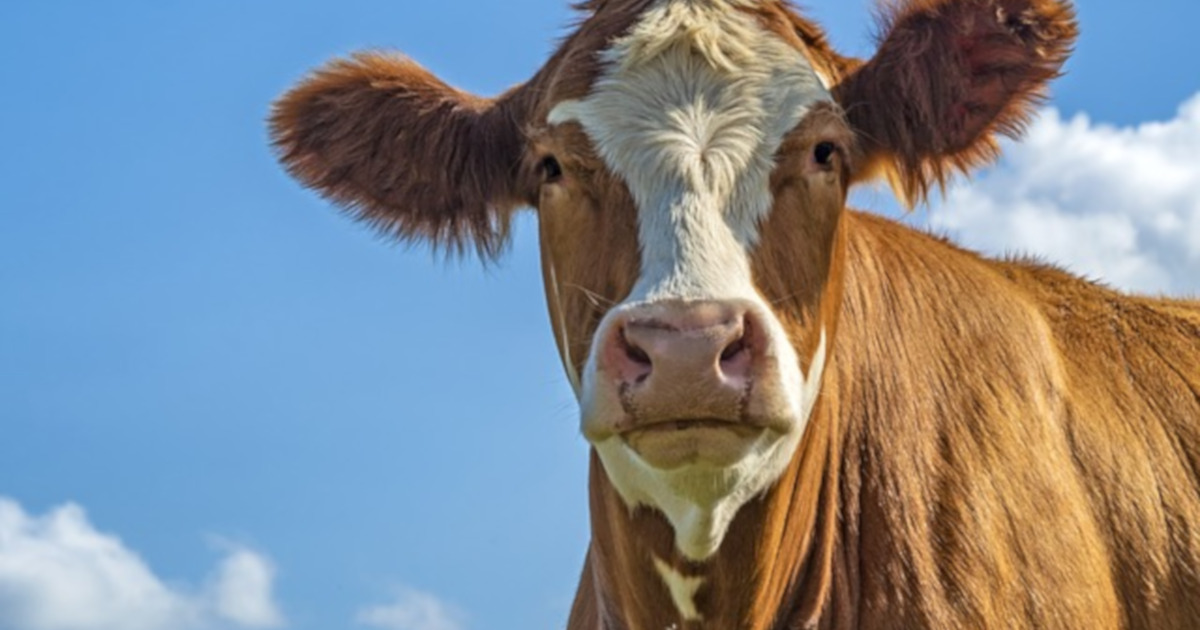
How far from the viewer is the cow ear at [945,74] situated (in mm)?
7277

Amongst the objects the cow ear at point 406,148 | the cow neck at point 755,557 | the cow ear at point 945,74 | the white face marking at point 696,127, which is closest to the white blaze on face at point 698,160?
the white face marking at point 696,127

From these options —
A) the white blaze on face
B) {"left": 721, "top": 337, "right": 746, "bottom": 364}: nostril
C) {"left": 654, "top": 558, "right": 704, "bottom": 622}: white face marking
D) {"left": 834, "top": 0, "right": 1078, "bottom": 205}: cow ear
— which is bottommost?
{"left": 654, "top": 558, "right": 704, "bottom": 622}: white face marking

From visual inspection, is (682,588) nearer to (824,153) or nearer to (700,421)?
(700,421)

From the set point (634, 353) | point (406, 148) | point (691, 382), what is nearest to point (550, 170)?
point (406, 148)

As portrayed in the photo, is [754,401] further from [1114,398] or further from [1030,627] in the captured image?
[1114,398]

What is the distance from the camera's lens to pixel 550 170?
7082mm

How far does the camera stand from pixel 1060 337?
827cm

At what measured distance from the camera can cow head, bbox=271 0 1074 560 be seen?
5.82 metres

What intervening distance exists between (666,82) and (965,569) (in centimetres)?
218

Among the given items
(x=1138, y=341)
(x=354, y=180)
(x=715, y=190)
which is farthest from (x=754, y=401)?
(x=1138, y=341)

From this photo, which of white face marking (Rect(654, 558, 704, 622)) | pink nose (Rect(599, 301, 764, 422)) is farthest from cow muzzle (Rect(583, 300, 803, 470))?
white face marking (Rect(654, 558, 704, 622))

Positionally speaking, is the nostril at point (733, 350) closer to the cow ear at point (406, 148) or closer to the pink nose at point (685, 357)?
the pink nose at point (685, 357)

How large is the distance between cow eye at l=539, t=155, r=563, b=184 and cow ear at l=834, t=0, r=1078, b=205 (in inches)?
47.2

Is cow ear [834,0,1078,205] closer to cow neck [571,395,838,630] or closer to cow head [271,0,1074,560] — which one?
cow head [271,0,1074,560]
